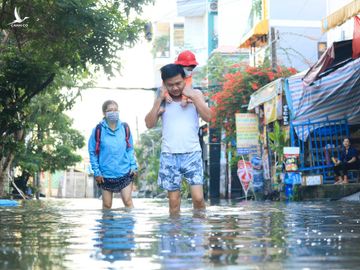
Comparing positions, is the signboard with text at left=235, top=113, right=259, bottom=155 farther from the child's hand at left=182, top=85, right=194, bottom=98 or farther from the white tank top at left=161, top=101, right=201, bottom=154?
the child's hand at left=182, top=85, right=194, bottom=98

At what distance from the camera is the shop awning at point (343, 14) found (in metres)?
13.6

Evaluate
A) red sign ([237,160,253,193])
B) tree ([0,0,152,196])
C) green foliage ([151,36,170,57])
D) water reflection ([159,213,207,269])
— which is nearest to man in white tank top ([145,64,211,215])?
water reflection ([159,213,207,269])

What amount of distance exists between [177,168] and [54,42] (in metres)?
8.08

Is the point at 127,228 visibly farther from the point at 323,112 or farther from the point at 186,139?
the point at 323,112

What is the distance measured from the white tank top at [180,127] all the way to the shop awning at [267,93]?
12.5m

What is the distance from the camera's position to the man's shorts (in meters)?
7.11

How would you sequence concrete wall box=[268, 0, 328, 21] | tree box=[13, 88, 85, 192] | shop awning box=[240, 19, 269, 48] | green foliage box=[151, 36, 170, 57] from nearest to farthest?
tree box=[13, 88, 85, 192]
shop awning box=[240, 19, 269, 48]
concrete wall box=[268, 0, 328, 21]
green foliage box=[151, 36, 170, 57]

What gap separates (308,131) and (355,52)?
4964 millimetres

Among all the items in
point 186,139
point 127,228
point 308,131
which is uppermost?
point 308,131

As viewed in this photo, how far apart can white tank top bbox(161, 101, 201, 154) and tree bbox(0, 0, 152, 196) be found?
5.82 m

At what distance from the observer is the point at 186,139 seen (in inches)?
279

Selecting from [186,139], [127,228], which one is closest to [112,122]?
[186,139]

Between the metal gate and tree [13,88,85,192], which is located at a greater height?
tree [13,88,85,192]

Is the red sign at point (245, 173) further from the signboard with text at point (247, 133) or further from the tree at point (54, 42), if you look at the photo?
the tree at point (54, 42)
